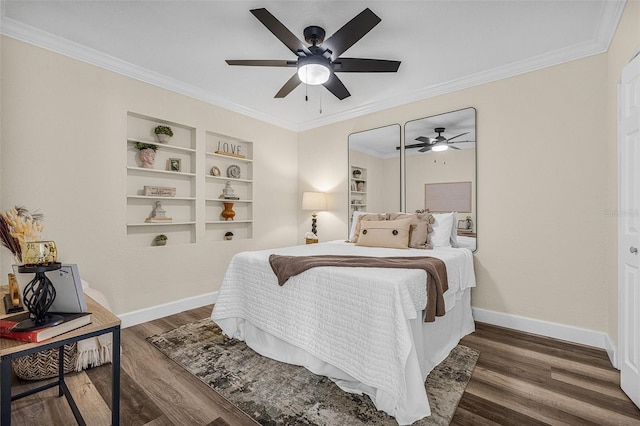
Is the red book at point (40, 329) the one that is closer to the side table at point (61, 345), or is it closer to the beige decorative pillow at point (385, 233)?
the side table at point (61, 345)

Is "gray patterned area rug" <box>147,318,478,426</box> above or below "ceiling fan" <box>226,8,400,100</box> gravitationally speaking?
below

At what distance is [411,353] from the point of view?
5.56 ft

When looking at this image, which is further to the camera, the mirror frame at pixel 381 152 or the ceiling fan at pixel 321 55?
the mirror frame at pixel 381 152

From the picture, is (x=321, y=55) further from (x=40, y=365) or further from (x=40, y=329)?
(x=40, y=365)

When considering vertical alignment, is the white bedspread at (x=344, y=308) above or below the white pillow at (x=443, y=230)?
below

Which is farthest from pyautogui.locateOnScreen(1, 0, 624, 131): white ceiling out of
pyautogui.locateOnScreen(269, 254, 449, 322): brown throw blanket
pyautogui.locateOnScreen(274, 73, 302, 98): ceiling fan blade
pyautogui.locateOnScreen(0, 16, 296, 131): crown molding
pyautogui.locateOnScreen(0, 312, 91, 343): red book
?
pyautogui.locateOnScreen(0, 312, 91, 343): red book

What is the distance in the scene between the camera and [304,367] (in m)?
2.26

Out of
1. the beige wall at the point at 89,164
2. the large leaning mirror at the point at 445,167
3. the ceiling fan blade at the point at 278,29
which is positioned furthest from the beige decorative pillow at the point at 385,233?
the beige wall at the point at 89,164

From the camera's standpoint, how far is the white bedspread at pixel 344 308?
1.71 meters

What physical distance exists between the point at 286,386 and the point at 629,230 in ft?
7.91

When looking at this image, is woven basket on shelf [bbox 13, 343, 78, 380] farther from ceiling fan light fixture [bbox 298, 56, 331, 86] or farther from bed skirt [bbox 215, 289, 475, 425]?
ceiling fan light fixture [bbox 298, 56, 331, 86]

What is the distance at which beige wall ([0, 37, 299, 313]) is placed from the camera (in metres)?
2.51

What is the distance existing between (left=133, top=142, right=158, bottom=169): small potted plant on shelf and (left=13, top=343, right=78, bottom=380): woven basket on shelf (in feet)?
6.18

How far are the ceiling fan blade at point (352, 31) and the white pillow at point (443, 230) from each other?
1937mm
